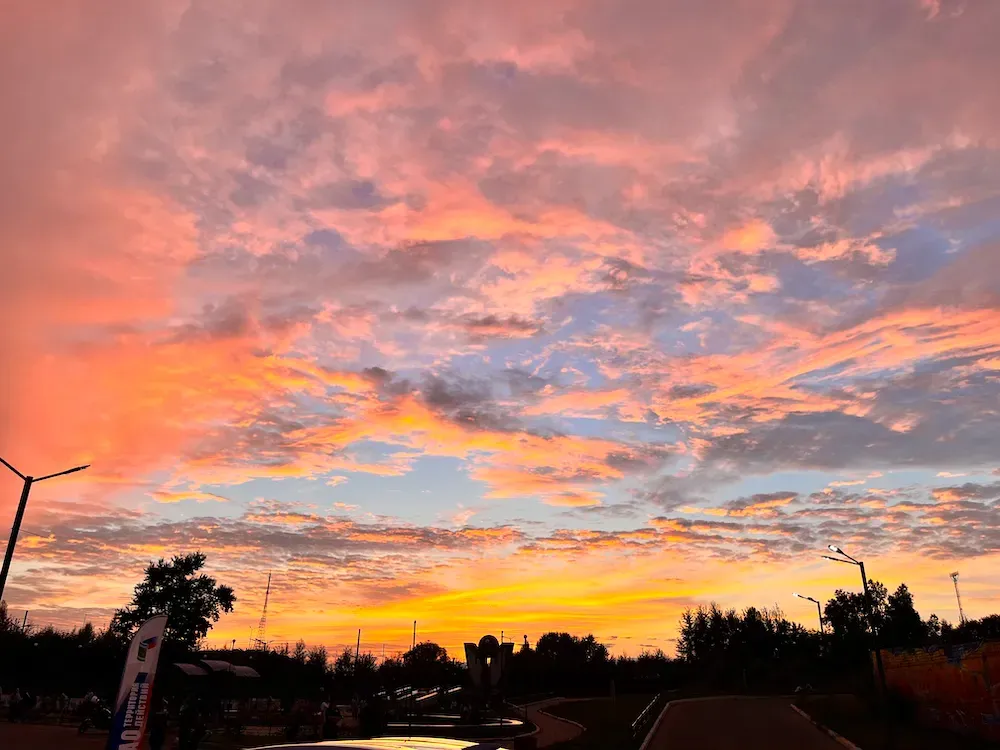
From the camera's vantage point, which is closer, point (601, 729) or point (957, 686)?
point (957, 686)

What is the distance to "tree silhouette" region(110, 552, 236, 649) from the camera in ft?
268

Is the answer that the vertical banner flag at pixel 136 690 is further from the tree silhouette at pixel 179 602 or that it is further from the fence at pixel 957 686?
the tree silhouette at pixel 179 602

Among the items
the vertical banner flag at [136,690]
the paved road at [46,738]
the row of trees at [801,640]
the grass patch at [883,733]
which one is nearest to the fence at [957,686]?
the grass patch at [883,733]

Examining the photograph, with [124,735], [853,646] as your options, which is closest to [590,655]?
[853,646]

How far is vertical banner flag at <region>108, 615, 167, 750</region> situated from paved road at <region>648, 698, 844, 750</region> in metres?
20.0

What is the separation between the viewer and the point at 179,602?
8306 centimetres

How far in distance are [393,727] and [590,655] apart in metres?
126

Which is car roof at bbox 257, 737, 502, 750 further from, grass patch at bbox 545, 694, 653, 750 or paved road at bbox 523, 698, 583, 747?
paved road at bbox 523, 698, 583, 747

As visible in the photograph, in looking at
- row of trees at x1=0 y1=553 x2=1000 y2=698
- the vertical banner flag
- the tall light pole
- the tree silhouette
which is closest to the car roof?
the vertical banner flag

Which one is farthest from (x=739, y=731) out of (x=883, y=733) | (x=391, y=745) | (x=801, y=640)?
(x=801, y=640)

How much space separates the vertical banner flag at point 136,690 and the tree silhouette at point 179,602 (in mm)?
70906

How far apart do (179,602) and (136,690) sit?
7450 cm

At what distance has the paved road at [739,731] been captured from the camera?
29453 millimetres

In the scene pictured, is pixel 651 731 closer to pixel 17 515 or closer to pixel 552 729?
pixel 552 729
